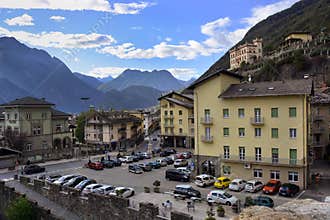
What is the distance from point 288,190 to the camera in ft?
86.6

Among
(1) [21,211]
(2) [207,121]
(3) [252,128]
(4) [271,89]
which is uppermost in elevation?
(4) [271,89]

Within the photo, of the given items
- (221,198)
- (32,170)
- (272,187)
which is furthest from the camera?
(32,170)

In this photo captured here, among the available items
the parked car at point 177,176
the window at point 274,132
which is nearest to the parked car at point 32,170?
the parked car at point 177,176

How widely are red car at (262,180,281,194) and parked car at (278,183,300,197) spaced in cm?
68

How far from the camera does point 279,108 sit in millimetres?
30000

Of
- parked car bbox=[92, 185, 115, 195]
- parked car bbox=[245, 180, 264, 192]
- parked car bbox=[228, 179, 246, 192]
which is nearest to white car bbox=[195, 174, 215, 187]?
parked car bbox=[228, 179, 246, 192]

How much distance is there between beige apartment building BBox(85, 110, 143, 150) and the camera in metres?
64.9

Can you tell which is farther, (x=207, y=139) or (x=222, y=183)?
(x=207, y=139)

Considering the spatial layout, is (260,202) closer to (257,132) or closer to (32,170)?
(257,132)

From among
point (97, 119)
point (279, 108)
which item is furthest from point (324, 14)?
point (279, 108)

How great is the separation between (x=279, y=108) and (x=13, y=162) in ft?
118

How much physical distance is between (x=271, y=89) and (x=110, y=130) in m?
40.1

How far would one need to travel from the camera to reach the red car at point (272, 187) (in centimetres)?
2742

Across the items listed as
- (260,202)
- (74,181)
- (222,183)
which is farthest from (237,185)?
(74,181)
